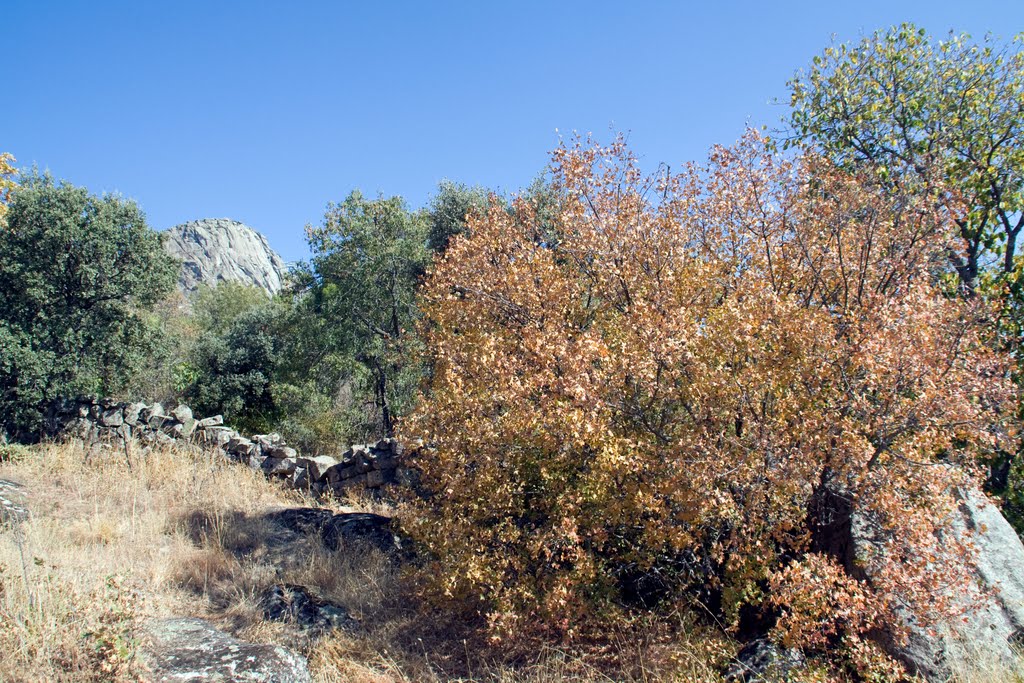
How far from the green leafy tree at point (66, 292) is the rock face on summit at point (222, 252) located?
301 ft

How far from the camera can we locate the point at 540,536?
6566 millimetres

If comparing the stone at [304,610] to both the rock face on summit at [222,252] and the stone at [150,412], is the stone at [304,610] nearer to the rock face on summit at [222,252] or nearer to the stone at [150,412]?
the stone at [150,412]

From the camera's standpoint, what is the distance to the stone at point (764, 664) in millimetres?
5840

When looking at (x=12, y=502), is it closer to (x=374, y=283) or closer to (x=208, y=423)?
(x=208, y=423)

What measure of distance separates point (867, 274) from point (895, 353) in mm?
1572

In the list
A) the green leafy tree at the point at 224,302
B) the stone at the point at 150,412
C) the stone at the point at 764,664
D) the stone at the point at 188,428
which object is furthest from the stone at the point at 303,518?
the green leafy tree at the point at 224,302

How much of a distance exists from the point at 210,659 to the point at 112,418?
10661 millimetres

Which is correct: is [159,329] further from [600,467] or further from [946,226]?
[946,226]

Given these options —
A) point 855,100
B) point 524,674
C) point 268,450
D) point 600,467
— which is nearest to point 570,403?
point 600,467

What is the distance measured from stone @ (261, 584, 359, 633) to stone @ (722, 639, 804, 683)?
3897mm

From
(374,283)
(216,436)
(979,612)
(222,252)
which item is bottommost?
(979,612)

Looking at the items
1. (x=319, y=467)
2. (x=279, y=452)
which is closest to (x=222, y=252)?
(x=279, y=452)

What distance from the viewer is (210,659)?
20.0 ft

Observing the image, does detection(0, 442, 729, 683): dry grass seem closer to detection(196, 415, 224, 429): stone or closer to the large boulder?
detection(196, 415, 224, 429): stone
